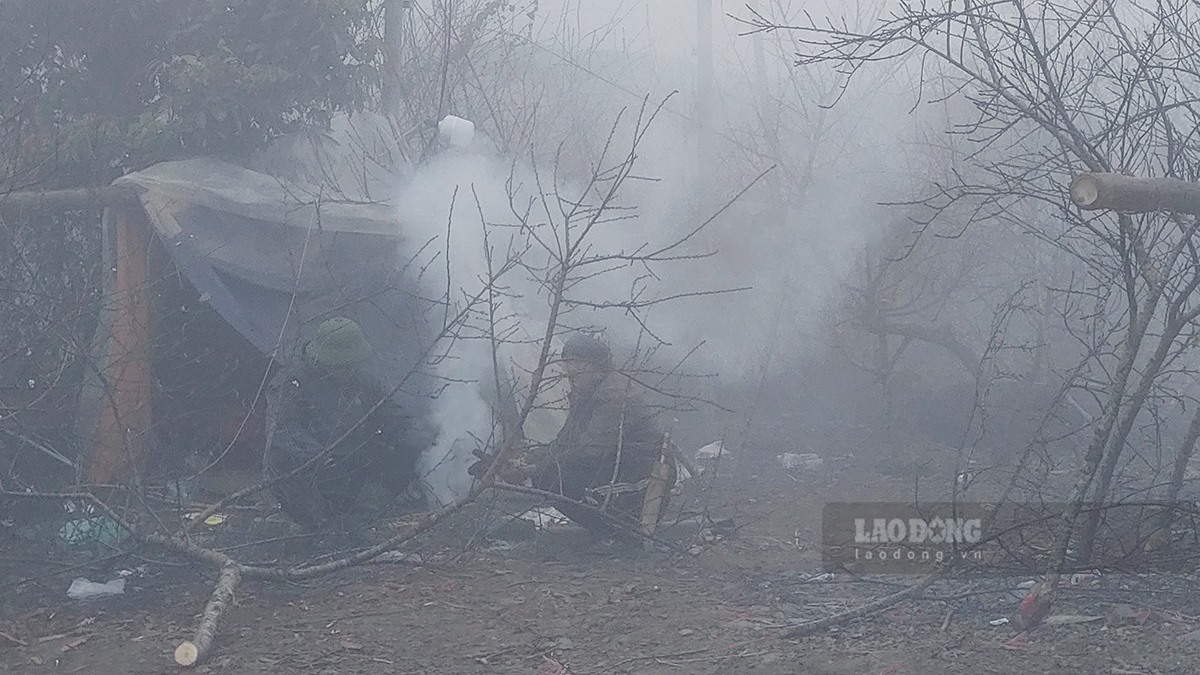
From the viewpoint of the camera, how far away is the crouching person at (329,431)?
5.96m

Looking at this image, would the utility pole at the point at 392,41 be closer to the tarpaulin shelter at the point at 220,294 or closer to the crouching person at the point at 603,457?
the tarpaulin shelter at the point at 220,294

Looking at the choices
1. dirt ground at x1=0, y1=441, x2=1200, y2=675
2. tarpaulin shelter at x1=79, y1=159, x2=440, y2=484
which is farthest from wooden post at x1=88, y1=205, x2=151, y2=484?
dirt ground at x1=0, y1=441, x2=1200, y2=675

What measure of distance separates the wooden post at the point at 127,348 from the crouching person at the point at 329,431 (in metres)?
1.11

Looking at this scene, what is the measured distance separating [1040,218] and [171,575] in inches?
381

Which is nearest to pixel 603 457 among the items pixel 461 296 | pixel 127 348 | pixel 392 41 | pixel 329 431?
pixel 329 431

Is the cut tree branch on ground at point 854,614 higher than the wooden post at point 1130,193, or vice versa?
the wooden post at point 1130,193

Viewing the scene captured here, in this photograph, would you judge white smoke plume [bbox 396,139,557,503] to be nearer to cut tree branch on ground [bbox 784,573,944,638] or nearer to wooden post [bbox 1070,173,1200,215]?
cut tree branch on ground [bbox 784,573,944,638]

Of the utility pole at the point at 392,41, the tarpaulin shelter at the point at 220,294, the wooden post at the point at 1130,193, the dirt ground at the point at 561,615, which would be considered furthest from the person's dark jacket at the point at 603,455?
the utility pole at the point at 392,41

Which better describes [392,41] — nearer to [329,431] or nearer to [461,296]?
[461,296]

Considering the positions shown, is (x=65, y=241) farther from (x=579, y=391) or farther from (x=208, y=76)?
(x=579, y=391)

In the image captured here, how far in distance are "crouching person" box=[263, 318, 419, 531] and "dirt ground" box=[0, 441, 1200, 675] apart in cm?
35

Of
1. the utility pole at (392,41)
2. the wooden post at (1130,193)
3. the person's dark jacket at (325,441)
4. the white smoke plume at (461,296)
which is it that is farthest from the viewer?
the utility pole at (392,41)

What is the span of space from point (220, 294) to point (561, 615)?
3.25 m

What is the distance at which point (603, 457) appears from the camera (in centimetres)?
630
